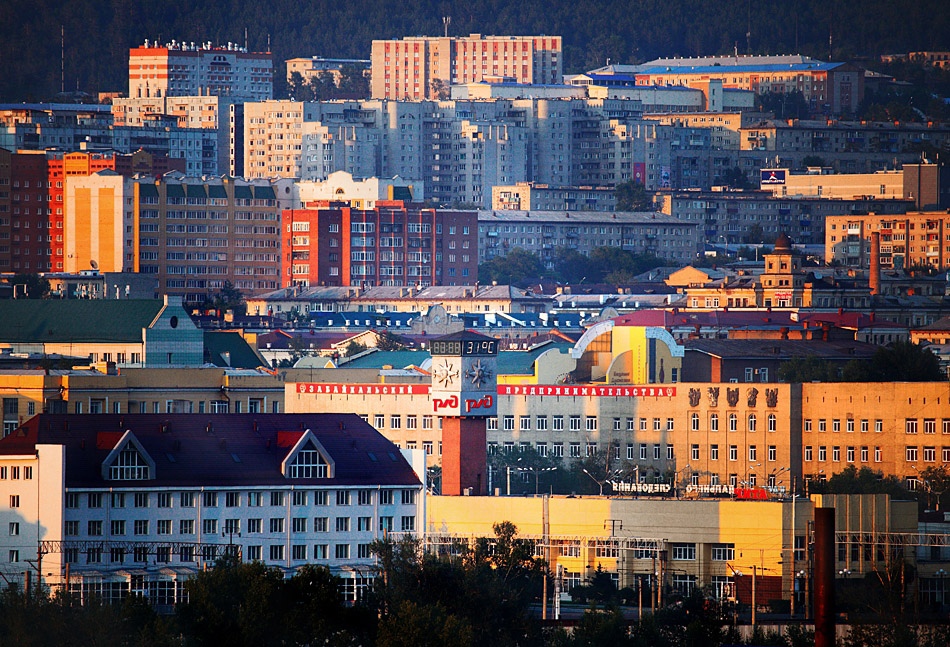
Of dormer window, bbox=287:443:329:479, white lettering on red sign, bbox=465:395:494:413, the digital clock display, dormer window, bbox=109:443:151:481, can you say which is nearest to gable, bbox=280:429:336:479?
dormer window, bbox=287:443:329:479

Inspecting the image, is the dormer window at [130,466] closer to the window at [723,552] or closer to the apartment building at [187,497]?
the apartment building at [187,497]

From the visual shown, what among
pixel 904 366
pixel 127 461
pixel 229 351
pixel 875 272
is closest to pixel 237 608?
pixel 127 461

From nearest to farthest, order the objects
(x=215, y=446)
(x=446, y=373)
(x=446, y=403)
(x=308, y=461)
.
A: (x=308, y=461)
(x=215, y=446)
(x=446, y=403)
(x=446, y=373)

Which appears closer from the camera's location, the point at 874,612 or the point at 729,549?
the point at 874,612

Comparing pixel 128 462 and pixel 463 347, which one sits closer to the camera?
pixel 128 462

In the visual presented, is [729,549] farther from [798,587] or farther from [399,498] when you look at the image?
[399,498]

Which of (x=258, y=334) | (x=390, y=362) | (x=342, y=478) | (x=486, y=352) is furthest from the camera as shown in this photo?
(x=258, y=334)

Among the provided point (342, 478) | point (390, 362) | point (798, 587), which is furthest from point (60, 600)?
point (390, 362)

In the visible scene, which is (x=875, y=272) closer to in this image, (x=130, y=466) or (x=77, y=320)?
(x=77, y=320)
